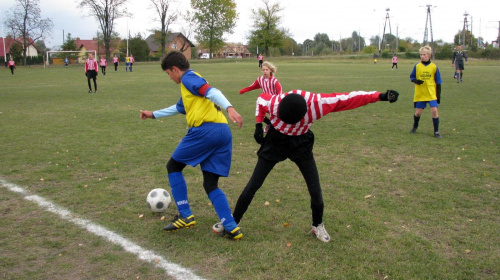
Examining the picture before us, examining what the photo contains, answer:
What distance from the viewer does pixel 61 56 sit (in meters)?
62.8

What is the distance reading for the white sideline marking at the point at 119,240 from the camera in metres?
3.54

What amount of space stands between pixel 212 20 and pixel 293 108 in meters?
90.0

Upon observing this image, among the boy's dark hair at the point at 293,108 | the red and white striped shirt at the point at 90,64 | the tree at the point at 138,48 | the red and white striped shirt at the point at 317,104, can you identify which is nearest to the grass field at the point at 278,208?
the red and white striped shirt at the point at 317,104

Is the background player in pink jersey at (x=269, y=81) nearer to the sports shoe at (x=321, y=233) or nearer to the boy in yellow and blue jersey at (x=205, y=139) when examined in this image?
the boy in yellow and blue jersey at (x=205, y=139)

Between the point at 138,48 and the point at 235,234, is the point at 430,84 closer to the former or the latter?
the point at 235,234

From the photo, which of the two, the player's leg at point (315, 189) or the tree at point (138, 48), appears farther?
the tree at point (138, 48)

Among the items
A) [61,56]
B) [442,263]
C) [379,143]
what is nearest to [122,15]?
[61,56]

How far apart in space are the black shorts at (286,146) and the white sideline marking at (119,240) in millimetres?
1342

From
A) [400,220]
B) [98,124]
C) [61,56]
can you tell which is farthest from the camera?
[61,56]

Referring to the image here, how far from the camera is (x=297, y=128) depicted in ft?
12.6

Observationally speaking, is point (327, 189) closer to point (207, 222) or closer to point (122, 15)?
point (207, 222)

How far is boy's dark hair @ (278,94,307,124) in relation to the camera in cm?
355

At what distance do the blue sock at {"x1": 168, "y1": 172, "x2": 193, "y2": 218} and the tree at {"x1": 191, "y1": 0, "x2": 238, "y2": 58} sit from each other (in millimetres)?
87259

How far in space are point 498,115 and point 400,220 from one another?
9140mm
